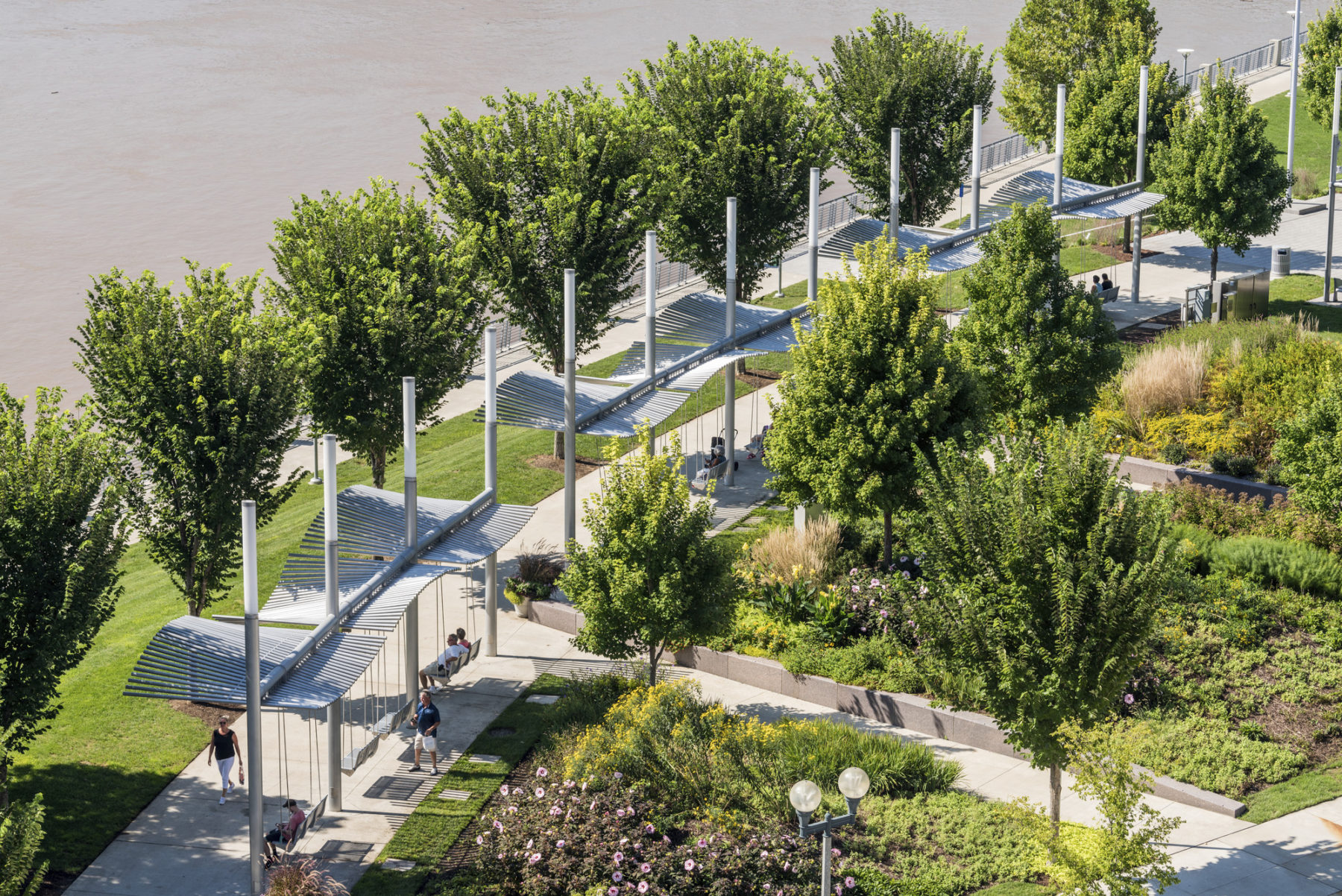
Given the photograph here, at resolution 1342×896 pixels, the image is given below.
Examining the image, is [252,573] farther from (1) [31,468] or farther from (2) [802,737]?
(2) [802,737]

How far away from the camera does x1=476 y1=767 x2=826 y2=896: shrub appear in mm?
16656

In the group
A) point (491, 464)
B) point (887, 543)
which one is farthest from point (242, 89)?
point (887, 543)

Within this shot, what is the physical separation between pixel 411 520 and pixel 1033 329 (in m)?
12.1

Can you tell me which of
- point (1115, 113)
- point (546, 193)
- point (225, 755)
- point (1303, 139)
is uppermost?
point (1115, 113)

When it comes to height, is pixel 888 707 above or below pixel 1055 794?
below

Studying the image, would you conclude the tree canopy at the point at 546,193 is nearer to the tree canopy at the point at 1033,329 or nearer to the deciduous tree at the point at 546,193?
the deciduous tree at the point at 546,193

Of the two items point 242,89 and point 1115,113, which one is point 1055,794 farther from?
point 242,89

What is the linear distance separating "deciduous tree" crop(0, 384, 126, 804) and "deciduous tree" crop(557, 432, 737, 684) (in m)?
6.25

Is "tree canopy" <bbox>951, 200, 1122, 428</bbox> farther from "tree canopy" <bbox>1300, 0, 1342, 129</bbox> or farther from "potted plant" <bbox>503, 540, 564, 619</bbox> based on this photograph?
"tree canopy" <bbox>1300, 0, 1342, 129</bbox>

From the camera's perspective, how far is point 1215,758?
1916cm

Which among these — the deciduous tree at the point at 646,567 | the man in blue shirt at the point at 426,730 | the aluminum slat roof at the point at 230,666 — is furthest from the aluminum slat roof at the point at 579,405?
the aluminum slat roof at the point at 230,666

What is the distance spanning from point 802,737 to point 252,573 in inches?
294

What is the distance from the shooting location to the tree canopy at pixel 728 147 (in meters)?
31.7

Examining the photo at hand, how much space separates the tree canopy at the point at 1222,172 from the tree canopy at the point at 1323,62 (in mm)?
14165
